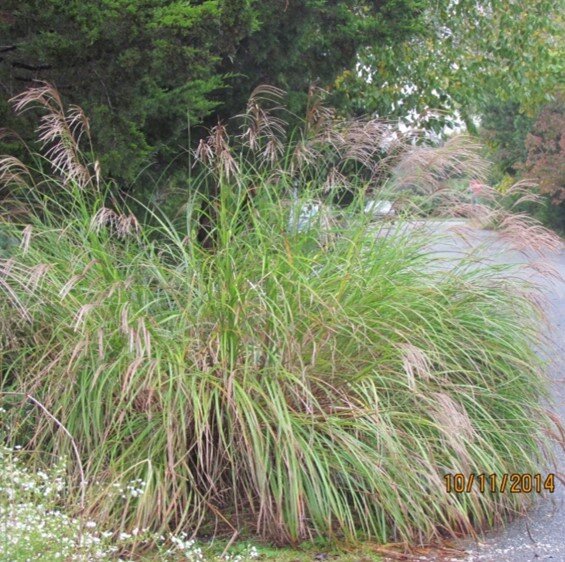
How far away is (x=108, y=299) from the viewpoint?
15.1 ft

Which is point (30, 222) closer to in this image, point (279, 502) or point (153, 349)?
point (153, 349)

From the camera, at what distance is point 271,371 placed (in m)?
4.39

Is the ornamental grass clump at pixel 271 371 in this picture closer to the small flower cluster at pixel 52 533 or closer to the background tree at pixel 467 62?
the small flower cluster at pixel 52 533

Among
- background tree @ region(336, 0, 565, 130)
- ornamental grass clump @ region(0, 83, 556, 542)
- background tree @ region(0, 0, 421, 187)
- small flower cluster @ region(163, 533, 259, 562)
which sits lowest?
small flower cluster @ region(163, 533, 259, 562)

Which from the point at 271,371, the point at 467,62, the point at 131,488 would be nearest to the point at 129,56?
the point at 271,371

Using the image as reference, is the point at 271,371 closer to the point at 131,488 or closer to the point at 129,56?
the point at 131,488

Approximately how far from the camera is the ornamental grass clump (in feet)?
13.4

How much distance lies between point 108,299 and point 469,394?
211cm

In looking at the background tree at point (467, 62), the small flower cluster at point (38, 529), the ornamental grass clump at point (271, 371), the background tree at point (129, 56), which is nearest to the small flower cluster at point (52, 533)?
the small flower cluster at point (38, 529)

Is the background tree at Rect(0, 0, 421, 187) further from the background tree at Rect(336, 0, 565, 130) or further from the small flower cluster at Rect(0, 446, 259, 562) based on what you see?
the background tree at Rect(336, 0, 565, 130)

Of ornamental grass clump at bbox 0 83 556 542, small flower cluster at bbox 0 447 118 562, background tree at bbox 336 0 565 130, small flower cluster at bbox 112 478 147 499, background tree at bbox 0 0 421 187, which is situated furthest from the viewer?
background tree at bbox 336 0 565 130

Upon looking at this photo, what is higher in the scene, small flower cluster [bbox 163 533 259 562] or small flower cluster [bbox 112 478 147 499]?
small flower cluster [bbox 112 478 147 499]

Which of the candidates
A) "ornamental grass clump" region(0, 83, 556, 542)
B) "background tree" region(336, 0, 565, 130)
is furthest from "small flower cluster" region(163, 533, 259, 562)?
"background tree" region(336, 0, 565, 130)

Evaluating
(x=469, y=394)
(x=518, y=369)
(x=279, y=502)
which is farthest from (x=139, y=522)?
(x=518, y=369)
